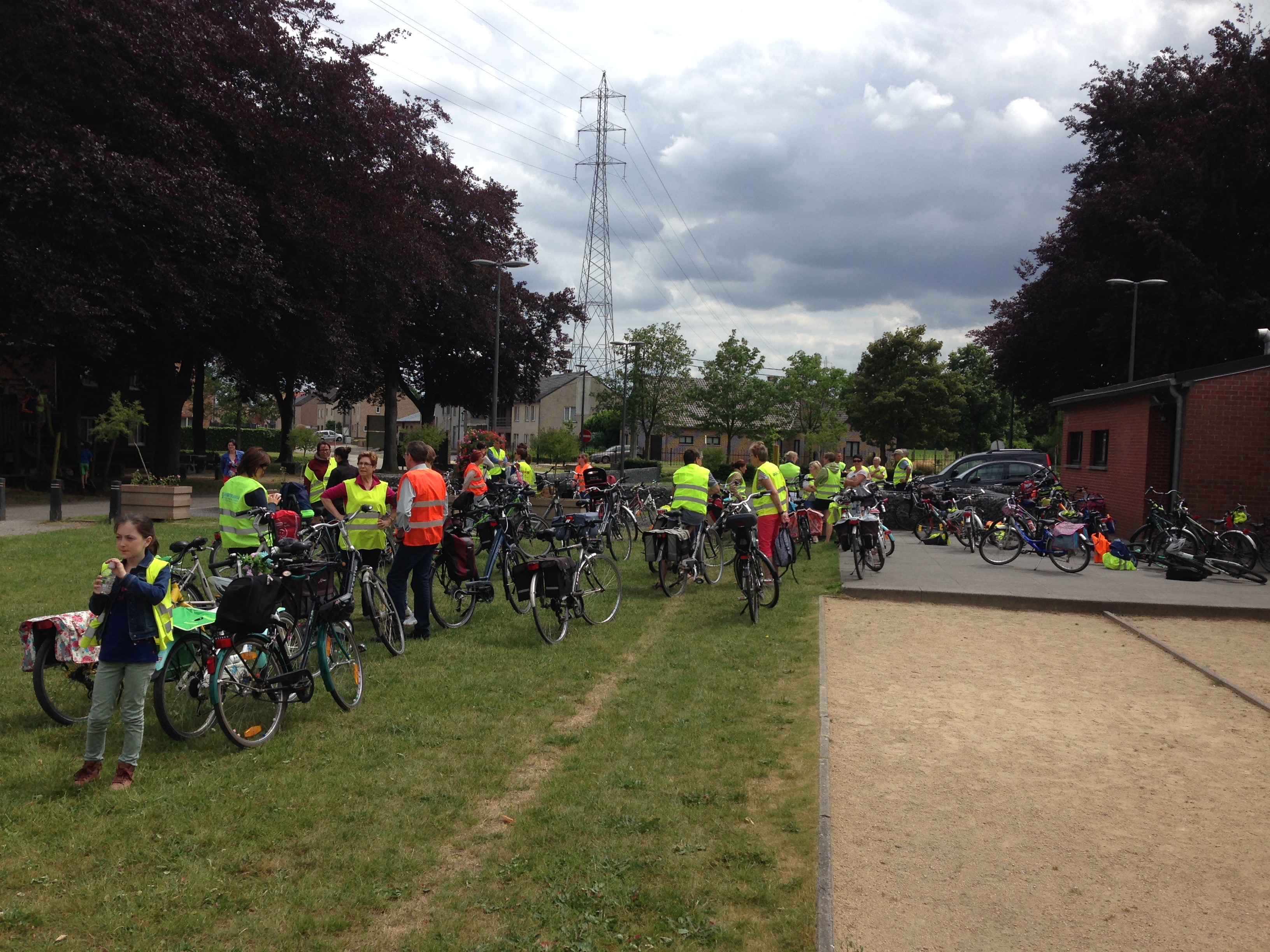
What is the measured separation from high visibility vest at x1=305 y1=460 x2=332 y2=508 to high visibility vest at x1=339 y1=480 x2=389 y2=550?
9.74ft

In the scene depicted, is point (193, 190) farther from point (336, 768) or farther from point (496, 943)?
point (496, 943)

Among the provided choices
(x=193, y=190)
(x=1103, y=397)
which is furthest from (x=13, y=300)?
(x=1103, y=397)

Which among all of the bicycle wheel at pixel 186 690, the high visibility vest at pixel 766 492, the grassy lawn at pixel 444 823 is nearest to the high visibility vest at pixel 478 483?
the high visibility vest at pixel 766 492

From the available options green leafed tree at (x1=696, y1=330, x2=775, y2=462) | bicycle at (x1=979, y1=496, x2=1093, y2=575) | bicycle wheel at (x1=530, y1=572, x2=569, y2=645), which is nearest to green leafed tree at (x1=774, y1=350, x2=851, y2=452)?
green leafed tree at (x1=696, y1=330, x2=775, y2=462)

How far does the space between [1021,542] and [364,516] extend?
11171mm

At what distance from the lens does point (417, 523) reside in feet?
27.5

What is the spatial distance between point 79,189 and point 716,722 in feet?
58.9

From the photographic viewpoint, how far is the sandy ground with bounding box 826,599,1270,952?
385 centimetres

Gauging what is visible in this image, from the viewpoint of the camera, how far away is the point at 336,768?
18.0 feet

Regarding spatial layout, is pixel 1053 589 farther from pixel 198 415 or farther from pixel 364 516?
pixel 198 415

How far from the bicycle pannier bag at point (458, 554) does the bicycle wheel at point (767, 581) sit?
3.08 m

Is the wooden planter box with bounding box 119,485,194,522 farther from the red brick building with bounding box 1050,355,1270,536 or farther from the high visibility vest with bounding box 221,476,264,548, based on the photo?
the red brick building with bounding box 1050,355,1270,536

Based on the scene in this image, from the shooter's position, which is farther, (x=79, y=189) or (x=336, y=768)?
(x=79, y=189)

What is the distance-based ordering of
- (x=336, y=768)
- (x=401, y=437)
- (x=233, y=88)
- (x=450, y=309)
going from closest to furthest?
(x=336, y=768)
(x=233, y=88)
(x=450, y=309)
(x=401, y=437)
